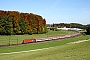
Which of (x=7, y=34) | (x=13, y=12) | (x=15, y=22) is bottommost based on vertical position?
(x=7, y=34)

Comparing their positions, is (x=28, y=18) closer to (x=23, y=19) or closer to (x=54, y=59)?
Answer: (x=23, y=19)

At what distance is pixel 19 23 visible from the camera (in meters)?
Result: 93.7

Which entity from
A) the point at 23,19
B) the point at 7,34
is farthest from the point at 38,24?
the point at 7,34

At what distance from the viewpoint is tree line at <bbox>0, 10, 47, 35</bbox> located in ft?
276

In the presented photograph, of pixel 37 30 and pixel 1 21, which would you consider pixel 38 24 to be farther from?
pixel 1 21

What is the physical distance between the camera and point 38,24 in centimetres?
10625

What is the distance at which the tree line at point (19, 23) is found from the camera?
8428 centimetres

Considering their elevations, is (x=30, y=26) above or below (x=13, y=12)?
below

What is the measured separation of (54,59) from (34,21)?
8814cm

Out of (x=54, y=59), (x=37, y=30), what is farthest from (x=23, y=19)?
(x=54, y=59)

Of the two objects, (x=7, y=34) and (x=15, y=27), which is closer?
(x=7, y=34)

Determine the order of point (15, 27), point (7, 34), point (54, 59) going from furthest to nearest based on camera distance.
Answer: point (15, 27) < point (7, 34) < point (54, 59)

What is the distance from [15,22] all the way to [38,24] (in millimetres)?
19889

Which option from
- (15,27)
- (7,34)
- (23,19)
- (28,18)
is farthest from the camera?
(28,18)
